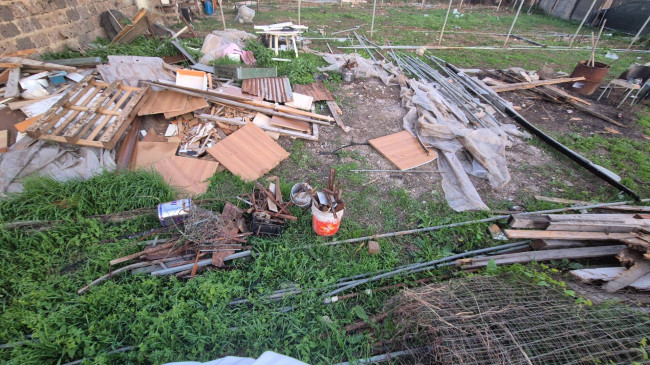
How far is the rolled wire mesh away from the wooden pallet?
472 centimetres

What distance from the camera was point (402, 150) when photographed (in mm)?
5117

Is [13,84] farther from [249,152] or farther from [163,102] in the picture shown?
[249,152]

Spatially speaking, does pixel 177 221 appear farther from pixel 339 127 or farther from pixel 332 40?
pixel 332 40

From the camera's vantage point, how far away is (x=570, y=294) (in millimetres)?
2311

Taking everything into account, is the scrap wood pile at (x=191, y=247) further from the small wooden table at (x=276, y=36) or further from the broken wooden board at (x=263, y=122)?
the small wooden table at (x=276, y=36)

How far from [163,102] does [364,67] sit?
5159 millimetres

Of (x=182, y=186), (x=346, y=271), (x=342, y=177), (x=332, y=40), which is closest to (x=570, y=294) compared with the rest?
(x=346, y=271)

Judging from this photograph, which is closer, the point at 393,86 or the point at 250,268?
the point at 250,268

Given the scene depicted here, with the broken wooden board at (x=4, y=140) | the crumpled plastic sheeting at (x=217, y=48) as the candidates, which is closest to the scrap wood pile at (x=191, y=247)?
the broken wooden board at (x=4, y=140)

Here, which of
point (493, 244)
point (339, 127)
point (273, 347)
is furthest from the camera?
point (339, 127)

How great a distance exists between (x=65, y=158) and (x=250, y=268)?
330 cm

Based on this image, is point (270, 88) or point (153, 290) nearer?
point (153, 290)

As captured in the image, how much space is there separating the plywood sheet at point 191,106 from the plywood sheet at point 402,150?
332 cm

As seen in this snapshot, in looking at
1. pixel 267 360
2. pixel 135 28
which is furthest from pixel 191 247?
pixel 135 28
